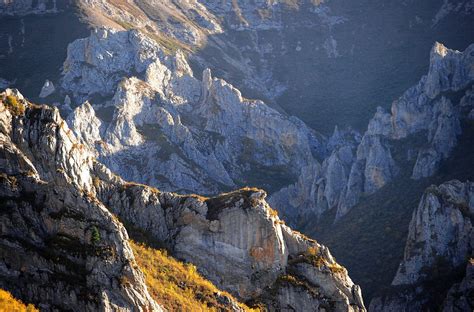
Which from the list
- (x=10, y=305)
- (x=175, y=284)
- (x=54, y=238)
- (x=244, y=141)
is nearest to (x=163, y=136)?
(x=244, y=141)

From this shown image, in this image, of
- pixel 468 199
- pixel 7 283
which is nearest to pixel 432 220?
pixel 468 199

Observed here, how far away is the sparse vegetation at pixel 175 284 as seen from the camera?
6347cm

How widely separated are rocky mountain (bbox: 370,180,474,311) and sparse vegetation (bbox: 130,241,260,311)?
55.5m

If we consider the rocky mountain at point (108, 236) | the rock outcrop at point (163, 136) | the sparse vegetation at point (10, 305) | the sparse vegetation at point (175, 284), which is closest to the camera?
the sparse vegetation at point (10, 305)

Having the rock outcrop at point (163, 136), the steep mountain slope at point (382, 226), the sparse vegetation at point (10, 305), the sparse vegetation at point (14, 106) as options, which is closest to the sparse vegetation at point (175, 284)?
the sparse vegetation at point (10, 305)

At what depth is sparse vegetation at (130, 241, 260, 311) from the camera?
6347cm

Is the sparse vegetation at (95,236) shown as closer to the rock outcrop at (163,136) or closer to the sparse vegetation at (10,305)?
the sparse vegetation at (10,305)

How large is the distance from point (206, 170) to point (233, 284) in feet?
344

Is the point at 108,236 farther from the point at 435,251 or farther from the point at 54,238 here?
the point at 435,251

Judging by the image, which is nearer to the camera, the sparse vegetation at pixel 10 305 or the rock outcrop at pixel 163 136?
the sparse vegetation at pixel 10 305

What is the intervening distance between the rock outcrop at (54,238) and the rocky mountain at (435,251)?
67949 millimetres

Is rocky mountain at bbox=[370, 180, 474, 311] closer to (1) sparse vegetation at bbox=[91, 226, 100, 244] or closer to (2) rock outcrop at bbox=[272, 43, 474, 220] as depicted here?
(2) rock outcrop at bbox=[272, 43, 474, 220]

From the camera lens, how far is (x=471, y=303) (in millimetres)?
104125

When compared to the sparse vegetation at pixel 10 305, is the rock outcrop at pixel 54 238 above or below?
above
